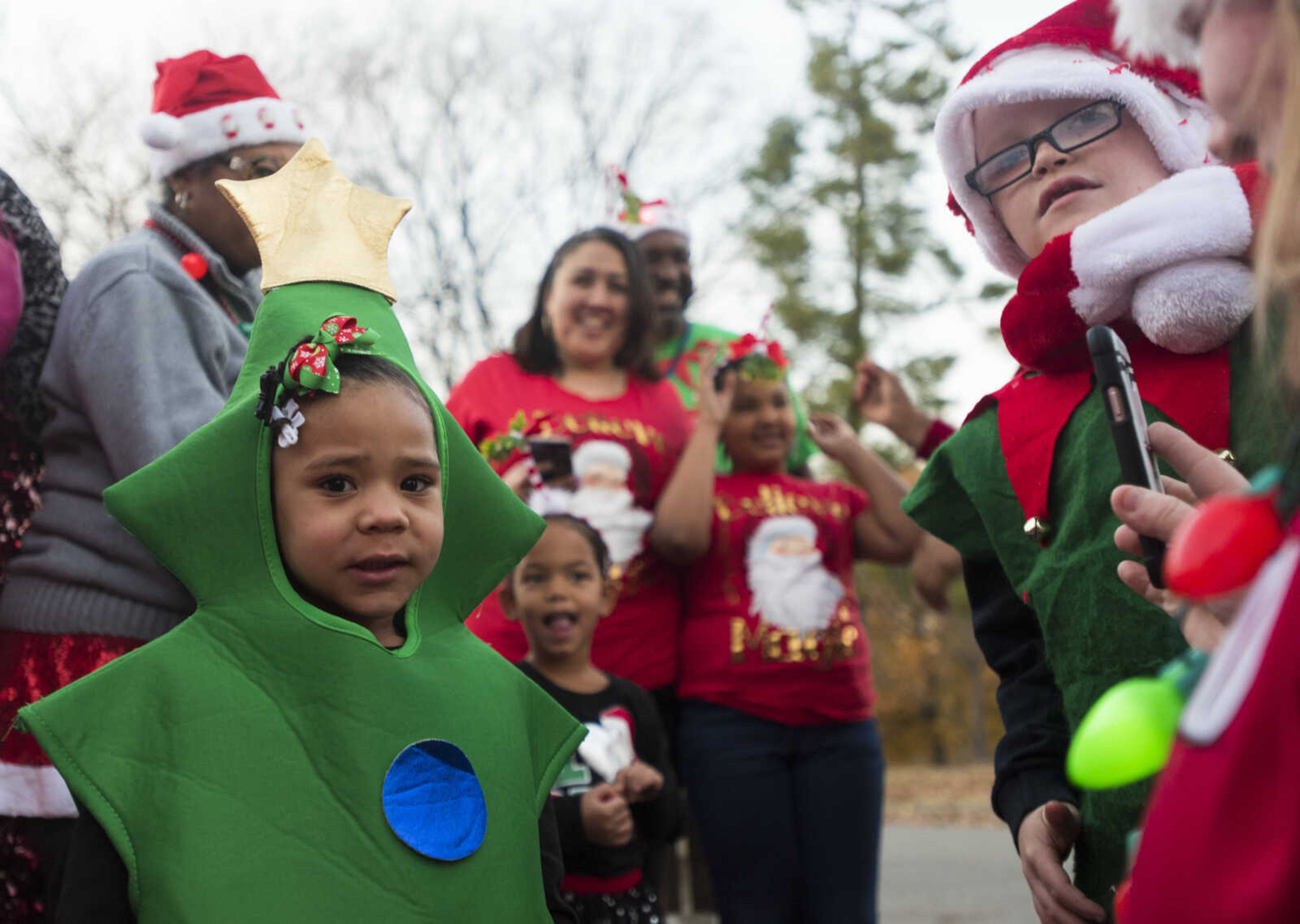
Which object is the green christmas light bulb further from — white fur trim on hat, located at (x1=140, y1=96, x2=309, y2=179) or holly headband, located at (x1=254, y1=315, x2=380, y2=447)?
white fur trim on hat, located at (x1=140, y1=96, x2=309, y2=179)

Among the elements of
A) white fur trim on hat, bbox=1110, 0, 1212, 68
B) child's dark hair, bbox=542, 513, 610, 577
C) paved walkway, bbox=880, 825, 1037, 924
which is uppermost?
white fur trim on hat, bbox=1110, 0, 1212, 68

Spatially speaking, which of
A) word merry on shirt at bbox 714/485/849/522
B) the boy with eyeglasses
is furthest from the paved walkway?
the boy with eyeglasses

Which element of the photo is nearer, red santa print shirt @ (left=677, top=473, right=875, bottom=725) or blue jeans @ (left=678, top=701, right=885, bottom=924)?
blue jeans @ (left=678, top=701, right=885, bottom=924)

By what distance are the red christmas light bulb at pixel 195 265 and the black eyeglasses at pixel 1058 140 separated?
1665 mm

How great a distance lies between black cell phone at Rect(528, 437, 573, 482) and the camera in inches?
145

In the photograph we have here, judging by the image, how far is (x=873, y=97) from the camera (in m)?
17.9

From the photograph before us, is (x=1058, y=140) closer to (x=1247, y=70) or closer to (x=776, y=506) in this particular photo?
(x=1247, y=70)

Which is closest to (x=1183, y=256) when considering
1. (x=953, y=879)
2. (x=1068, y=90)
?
(x=1068, y=90)

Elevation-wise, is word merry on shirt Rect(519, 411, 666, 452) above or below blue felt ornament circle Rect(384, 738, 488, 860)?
above

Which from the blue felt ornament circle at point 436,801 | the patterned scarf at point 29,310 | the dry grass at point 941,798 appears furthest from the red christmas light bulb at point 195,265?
the dry grass at point 941,798

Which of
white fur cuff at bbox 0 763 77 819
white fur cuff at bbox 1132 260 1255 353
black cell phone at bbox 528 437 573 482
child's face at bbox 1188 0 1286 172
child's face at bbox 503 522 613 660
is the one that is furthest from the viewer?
black cell phone at bbox 528 437 573 482

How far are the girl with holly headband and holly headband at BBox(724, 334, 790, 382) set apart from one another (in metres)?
0.11

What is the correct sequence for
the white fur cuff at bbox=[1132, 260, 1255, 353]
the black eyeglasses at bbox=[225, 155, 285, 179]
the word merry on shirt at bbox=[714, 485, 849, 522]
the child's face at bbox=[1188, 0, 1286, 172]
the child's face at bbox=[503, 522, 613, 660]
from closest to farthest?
the child's face at bbox=[1188, 0, 1286, 172] → the white fur cuff at bbox=[1132, 260, 1255, 353] → the black eyeglasses at bbox=[225, 155, 285, 179] → the child's face at bbox=[503, 522, 613, 660] → the word merry on shirt at bbox=[714, 485, 849, 522]

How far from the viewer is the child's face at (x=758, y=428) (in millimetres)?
4180
